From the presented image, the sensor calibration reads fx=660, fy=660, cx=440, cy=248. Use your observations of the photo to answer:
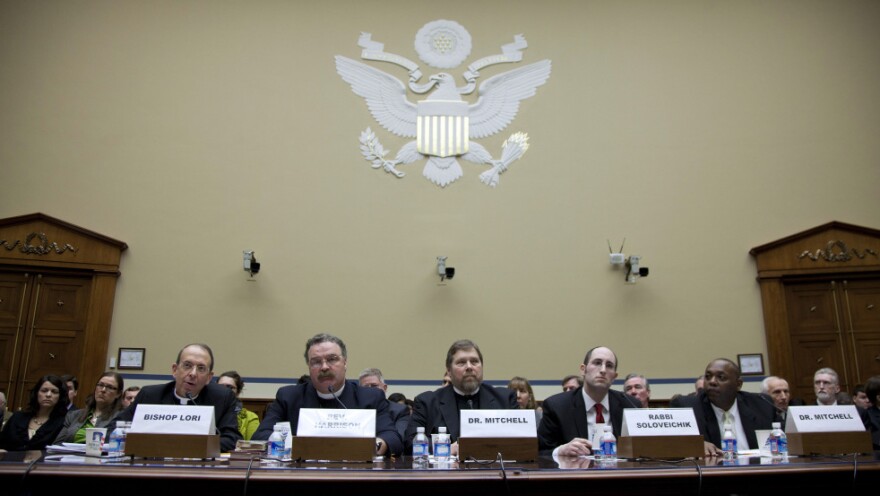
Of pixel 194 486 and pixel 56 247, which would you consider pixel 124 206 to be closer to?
pixel 56 247

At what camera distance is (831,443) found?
9.14 ft

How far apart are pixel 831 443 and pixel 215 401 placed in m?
2.95

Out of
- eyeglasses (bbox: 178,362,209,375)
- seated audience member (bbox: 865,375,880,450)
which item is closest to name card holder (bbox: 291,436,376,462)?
eyeglasses (bbox: 178,362,209,375)

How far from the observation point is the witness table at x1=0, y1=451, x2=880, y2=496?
211 cm

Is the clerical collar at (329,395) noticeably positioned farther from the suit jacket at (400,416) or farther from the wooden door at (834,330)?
the wooden door at (834,330)

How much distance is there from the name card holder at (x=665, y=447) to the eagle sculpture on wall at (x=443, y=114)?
18.4ft

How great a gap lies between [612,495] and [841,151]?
7.56 meters

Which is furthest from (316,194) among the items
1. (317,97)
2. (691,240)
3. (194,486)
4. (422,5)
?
(194,486)

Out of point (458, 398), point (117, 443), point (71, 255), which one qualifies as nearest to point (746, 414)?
point (458, 398)

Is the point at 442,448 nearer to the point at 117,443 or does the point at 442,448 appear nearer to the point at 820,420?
the point at 117,443

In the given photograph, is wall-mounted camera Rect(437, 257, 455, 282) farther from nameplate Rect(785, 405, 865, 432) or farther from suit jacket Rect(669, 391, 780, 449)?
nameplate Rect(785, 405, 865, 432)

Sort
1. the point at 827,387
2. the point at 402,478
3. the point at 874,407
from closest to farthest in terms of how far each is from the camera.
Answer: the point at 402,478, the point at 874,407, the point at 827,387

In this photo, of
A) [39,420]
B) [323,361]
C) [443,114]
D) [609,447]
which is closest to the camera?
[609,447]

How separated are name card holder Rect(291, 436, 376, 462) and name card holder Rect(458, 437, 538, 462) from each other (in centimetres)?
36
